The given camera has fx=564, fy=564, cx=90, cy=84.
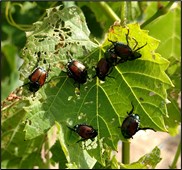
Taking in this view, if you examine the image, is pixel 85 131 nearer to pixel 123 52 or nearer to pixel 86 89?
pixel 86 89

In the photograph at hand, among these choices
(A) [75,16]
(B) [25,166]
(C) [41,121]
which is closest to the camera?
(C) [41,121]

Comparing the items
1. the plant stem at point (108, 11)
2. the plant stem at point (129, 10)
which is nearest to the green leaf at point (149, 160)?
the plant stem at point (108, 11)

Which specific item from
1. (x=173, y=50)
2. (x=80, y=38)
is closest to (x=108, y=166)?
(x=80, y=38)

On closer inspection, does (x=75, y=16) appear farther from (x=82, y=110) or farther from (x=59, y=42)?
(x=82, y=110)

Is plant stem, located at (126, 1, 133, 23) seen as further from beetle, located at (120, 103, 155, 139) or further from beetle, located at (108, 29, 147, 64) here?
beetle, located at (120, 103, 155, 139)

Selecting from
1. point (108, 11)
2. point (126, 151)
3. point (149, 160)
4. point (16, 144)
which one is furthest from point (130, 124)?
point (16, 144)

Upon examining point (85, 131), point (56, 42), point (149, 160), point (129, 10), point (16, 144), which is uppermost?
point (56, 42)

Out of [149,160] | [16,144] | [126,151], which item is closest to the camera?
[149,160]
